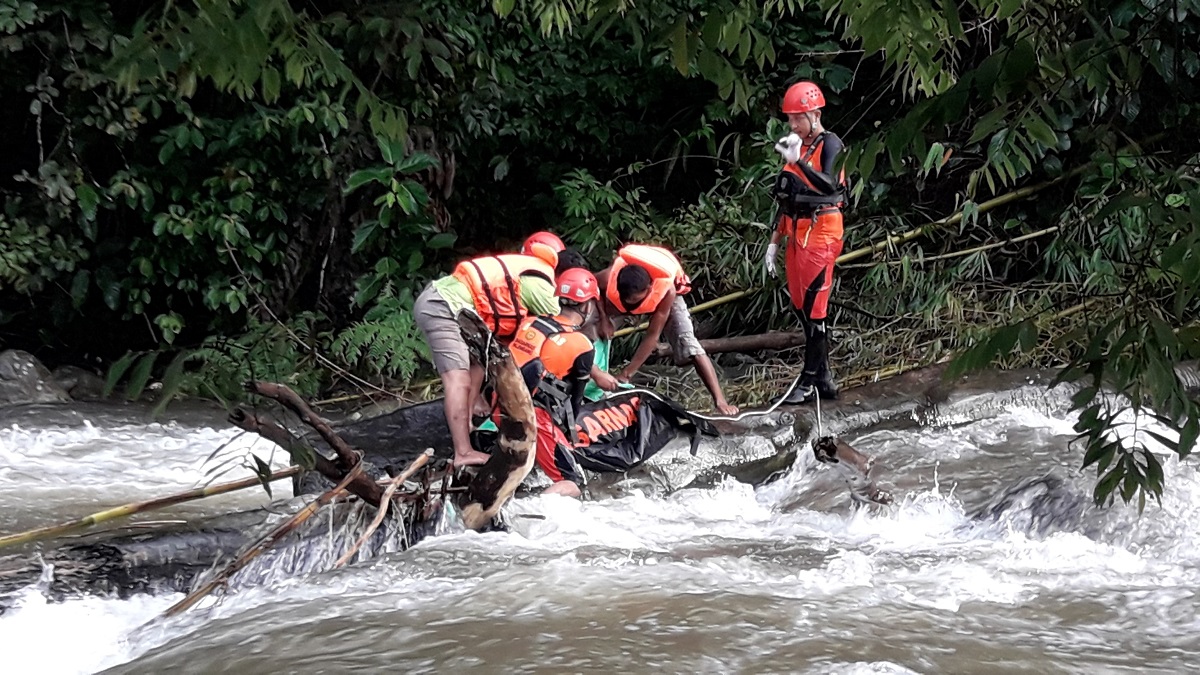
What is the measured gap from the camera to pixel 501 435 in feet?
13.4

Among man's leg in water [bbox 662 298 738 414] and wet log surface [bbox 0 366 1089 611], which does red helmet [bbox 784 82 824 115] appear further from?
wet log surface [bbox 0 366 1089 611]

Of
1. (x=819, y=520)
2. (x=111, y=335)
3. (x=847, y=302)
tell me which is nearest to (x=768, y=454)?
(x=819, y=520)

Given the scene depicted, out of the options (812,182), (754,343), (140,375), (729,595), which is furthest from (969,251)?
(140,375)

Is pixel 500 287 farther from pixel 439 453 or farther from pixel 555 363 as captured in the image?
pixel 439 453

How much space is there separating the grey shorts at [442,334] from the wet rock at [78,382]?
363cm

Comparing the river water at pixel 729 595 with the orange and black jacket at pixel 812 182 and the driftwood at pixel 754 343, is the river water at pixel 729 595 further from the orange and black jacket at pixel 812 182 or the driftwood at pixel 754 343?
the driftwood at pixel 754 343

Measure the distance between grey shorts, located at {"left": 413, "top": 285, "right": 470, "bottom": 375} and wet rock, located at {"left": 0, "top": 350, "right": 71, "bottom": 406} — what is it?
3.48 m

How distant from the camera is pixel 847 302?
26.2ft

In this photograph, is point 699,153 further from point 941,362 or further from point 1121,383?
point 1121,383

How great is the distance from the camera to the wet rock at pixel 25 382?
758 centimetres

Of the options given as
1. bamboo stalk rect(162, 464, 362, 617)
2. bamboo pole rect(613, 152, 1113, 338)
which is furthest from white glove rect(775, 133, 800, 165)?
bamboo stalk rect(162, 464, 362, 617)

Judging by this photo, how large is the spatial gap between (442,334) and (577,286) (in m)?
0.61

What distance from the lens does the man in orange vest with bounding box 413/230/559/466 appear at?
5023 millimetres

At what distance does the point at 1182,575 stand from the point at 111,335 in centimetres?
765
